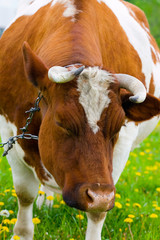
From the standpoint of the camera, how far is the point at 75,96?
265 cm

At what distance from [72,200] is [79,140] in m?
0.34

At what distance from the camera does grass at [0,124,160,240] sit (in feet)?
12.5

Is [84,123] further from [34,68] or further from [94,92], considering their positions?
[34,68]

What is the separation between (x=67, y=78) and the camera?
103 inches

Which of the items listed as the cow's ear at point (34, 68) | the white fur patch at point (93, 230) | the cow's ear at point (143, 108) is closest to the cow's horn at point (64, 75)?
the cow's ear at point (34, 68)

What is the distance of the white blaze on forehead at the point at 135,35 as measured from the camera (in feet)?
A: 13.0

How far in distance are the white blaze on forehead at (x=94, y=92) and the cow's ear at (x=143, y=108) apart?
10.4 inches

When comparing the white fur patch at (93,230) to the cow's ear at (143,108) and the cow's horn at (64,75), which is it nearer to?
the cow's ear at (143,108)

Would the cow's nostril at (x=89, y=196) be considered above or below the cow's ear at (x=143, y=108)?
below

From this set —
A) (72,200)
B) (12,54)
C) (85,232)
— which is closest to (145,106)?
(72,200)

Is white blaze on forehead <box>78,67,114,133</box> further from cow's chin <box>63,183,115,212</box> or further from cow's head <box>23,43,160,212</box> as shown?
cow's chin <box>63,183,115,212</box>

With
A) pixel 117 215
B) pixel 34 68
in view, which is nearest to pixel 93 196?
pixel 34 68

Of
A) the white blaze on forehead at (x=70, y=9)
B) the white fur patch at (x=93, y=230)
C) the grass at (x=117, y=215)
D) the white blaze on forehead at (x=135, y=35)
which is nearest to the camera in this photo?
the white blaze on forehead at (x=70, y=9)

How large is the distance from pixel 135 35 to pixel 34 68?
5.22ft
